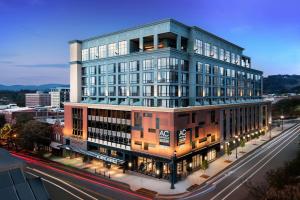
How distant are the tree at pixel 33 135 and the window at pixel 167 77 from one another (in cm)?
3662

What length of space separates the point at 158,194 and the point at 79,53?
46394 millimetres

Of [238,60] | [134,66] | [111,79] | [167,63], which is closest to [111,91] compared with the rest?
[111,79]

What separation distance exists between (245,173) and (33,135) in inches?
2053

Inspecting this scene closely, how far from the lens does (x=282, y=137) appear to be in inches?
3270

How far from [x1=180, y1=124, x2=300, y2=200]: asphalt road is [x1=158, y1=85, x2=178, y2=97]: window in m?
18.2

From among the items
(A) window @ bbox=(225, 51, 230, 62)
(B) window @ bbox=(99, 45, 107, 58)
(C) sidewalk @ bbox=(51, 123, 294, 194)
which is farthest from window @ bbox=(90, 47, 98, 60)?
(A) window @ bbox=(225, 51, 230, 62)

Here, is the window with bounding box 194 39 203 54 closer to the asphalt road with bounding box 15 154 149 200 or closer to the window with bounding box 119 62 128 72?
the window with bounding box 119 62 128 72

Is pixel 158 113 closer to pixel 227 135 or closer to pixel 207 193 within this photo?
pixel 207 193

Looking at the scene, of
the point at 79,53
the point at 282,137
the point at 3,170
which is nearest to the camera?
the point at 3,170

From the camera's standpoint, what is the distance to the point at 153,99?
50.5 metres

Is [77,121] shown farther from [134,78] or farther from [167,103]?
[167,103]

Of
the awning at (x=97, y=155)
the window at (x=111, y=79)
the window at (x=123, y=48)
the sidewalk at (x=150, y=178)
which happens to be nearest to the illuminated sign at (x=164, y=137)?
the sidewalk at (x=150, y=178)

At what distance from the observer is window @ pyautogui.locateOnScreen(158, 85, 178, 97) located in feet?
158

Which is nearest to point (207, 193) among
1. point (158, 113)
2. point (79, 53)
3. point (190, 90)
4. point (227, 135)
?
point (158, 113)
